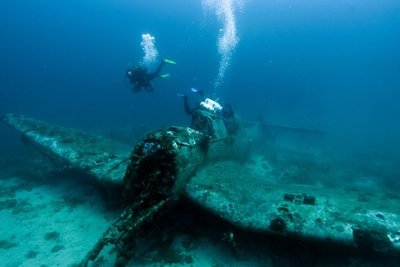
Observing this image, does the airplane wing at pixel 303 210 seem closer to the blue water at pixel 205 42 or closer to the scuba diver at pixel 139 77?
the scuba diver at pixel 139 77

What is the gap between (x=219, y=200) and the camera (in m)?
6.29

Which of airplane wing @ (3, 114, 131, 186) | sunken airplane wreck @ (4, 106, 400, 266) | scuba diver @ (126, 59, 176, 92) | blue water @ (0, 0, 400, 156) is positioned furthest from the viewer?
blue water @ (0, 0, 400, 156)

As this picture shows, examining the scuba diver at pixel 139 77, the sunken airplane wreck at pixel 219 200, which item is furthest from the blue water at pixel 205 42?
the sunken airplane wreck at pixel 219 200

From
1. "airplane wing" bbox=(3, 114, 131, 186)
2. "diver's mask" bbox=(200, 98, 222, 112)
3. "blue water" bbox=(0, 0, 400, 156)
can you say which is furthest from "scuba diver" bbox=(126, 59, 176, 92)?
"blue water" bbox=(0, 0, 400, 156)

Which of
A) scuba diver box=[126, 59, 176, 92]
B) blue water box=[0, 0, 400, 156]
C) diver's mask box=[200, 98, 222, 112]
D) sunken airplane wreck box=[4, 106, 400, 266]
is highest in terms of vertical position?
blue water box=[0, 0, 400, 156]

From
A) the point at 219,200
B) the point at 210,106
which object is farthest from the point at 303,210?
the point at 210,106

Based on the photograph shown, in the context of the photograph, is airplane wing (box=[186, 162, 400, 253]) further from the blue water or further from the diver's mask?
the blue water

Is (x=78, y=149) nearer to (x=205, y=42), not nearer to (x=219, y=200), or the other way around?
(x=219, y=200)

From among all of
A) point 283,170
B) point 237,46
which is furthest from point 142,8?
point 283,170

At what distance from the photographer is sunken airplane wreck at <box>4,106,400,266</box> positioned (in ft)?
16.9

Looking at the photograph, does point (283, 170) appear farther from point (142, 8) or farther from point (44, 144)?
point (142, 8)

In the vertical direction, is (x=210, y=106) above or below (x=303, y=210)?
above

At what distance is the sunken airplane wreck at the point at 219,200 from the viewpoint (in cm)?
514

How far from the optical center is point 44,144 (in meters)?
10.2
